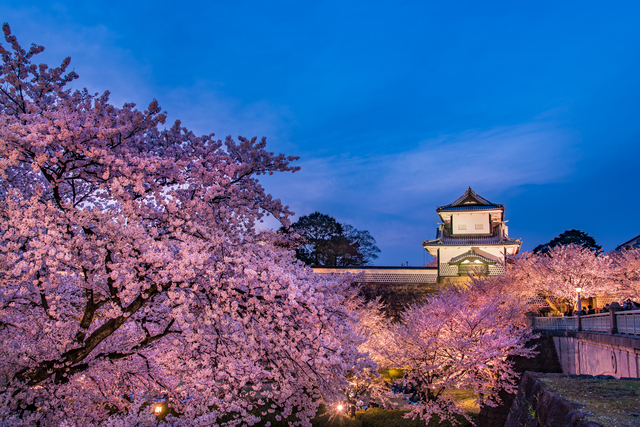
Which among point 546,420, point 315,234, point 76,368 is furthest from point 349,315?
point 315,234

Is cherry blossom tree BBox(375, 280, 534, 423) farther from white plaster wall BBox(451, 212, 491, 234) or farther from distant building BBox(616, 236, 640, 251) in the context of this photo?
distant building BBox(616, 236, 640, 251)

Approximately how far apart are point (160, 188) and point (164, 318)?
217 cm

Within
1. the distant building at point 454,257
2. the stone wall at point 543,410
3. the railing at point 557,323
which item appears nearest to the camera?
the stone wall at point 543,410

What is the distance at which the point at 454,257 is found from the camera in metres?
32.0

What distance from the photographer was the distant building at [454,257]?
3025cm

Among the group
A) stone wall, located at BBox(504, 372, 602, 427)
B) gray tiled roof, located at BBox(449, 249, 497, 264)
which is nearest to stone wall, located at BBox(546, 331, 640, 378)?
stone wall, located at BBox(504, 372, 602, 427)

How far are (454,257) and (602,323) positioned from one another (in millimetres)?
20626

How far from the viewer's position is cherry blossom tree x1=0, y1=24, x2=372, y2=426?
446cm

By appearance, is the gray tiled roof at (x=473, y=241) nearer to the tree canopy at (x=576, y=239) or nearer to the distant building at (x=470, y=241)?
the distant building at (x=470, y=241)

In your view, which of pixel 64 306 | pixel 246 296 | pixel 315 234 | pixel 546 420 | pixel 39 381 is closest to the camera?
pixel 546 420

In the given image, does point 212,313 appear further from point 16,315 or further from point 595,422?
point 595,422

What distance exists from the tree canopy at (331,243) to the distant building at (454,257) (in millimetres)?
11095

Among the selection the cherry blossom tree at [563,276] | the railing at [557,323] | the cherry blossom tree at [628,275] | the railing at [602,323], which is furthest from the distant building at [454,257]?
the railing at [602,323]

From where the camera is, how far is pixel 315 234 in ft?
147
